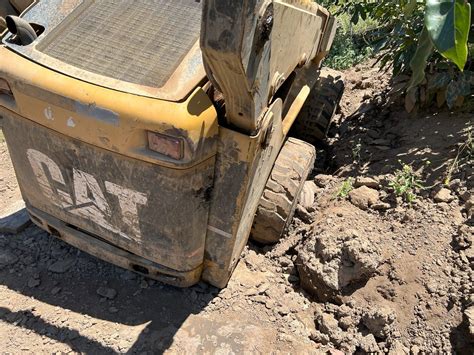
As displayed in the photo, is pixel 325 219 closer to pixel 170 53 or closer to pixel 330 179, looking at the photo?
pixel 330 179

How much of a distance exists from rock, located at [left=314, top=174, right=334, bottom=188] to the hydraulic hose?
2.20 m

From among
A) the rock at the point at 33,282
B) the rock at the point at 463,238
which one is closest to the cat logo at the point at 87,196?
the rock at the point at 33,282

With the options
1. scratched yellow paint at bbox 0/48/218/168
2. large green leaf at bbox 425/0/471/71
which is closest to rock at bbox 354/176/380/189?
scratched yellow paint at bbox 0/48/218/168

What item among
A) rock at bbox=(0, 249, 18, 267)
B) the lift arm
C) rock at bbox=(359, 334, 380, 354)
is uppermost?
the lift arm

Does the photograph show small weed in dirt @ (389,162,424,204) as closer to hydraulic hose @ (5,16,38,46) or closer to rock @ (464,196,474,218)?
rock @ (464,196,474,218)

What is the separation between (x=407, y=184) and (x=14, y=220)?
2.63m

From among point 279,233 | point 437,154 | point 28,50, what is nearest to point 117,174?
point 28,50

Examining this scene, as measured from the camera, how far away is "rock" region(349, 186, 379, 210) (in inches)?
123

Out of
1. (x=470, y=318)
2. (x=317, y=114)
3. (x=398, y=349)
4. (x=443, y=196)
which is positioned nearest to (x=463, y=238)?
(x=443, y=196)

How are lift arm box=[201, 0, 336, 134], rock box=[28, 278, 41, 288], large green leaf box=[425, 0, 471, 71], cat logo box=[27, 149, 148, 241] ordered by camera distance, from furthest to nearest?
rock box=[28, 278, 41, 288] < cat logo box=[27, 149, 148, 241] < lift arm box=[201, 0, 336, 134] < large green leaf box=[425, 0, 471, 71]

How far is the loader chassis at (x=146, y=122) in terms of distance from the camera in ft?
6.21

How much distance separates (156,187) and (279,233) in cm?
112

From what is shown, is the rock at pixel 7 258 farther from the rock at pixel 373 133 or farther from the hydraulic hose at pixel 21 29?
the rock at pixel 373 133

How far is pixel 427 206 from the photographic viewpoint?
2998 mm
